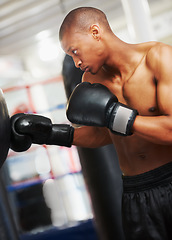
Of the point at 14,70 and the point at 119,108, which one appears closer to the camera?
the point at 119,108

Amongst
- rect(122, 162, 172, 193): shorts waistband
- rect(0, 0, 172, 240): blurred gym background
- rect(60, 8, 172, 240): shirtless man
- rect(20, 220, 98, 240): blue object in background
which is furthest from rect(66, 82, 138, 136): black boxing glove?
rect(20, 220, 98, 240): blue object in background

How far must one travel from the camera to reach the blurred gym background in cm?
252

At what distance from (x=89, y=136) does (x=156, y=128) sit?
0.49 m

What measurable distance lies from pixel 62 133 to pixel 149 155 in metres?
0.44

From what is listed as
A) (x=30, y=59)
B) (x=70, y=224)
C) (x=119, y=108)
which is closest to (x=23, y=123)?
(x=119, y=108)

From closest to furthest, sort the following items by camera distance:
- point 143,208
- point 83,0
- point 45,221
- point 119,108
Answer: point 119,108 < point 143,208 < point 45,221 < point 83,0

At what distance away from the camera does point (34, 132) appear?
1430 mm

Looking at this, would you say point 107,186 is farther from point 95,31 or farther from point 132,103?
point 95,31

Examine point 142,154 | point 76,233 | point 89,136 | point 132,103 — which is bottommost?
point 76,233

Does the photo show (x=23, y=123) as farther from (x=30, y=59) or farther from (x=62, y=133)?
(x=30, y=59)

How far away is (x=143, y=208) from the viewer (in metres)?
1.28

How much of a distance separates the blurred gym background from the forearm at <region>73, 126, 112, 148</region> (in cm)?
36

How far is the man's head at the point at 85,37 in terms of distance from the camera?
1238 mm

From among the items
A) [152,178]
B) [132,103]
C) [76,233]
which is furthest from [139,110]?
[76,233]
